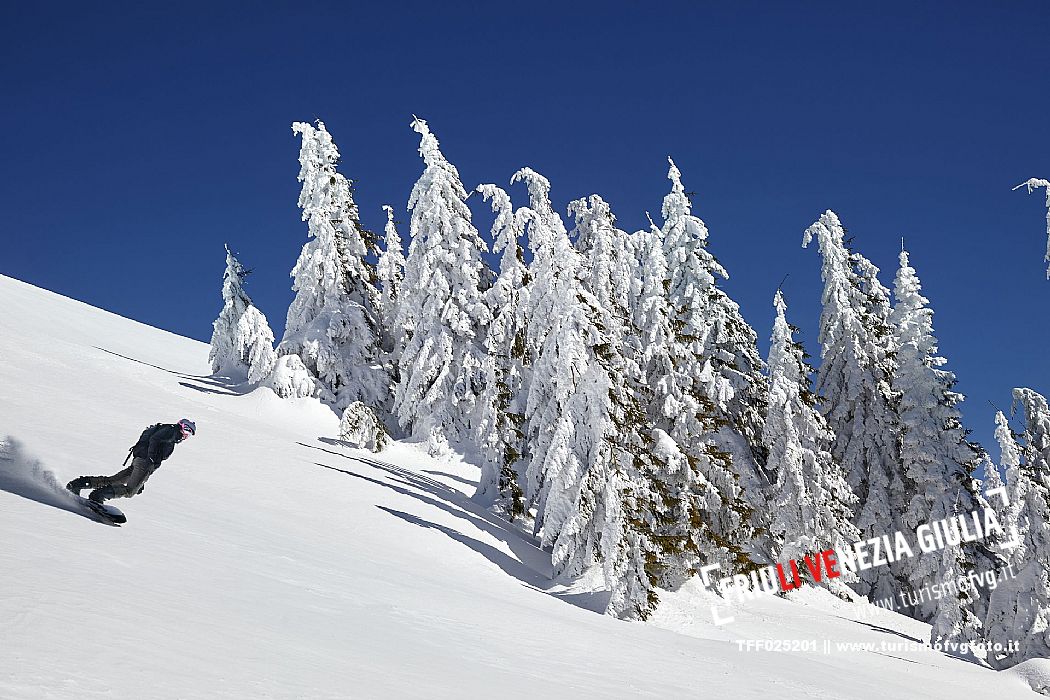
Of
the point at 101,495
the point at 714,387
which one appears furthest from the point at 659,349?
the point at 101,495

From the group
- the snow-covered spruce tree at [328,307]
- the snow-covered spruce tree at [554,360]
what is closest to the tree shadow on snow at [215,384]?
the snow-covered spruce tree at [328,307]

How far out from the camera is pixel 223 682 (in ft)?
16.5

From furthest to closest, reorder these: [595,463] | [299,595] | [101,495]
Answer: [595,463], [101,495], [299,595]

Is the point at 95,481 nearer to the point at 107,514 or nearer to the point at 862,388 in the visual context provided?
the point at 107,514

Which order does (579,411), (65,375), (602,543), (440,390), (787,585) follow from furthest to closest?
(440,390) → (787,585) → (65,375) → (579,411) → (602,543)

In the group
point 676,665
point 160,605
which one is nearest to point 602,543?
point 676,665

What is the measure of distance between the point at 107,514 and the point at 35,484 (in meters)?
1.64

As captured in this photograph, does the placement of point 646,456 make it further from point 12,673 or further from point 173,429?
point 12,673

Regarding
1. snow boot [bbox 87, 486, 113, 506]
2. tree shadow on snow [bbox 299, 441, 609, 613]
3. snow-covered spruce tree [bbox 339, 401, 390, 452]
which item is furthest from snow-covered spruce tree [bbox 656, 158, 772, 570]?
snow boot [bbox 87, 486, 113, 506]

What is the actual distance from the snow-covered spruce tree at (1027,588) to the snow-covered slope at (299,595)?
2.85 metres

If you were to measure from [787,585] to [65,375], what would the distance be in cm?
2534

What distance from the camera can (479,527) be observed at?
20.8 meters

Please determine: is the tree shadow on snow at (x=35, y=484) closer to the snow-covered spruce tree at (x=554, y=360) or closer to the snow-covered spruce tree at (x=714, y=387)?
the snow-covered spruce tree at (x=554, y=360)

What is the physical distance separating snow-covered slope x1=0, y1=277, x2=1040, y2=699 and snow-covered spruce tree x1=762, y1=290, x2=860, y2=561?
8.19 ft
